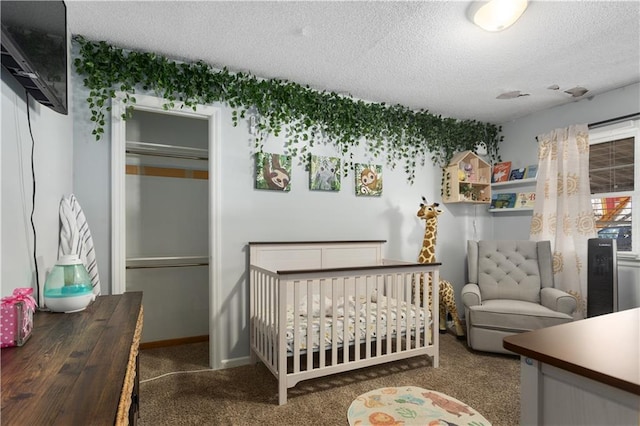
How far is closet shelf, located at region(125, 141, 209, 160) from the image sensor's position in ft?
10.2

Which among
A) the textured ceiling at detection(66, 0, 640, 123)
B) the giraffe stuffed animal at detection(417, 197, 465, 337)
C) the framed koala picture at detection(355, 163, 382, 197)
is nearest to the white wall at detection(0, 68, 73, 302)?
the textured ceiling at detection(66, 0, 640, 123)

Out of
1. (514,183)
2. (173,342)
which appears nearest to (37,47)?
(173,342)

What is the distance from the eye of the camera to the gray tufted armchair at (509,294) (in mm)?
2736

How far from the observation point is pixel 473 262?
3.37 metres

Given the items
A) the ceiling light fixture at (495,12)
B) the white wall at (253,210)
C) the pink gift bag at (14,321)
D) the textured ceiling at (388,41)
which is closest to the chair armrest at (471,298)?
the white wall at (253,210)

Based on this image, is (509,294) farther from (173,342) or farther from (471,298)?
(173,342)

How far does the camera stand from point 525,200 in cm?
367

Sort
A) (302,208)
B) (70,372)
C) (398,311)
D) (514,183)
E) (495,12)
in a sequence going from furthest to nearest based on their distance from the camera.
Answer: (514,183)
(302,208)
(398,311)
(495,12)
(70,372)

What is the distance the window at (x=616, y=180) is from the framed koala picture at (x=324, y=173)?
2452 millimetres

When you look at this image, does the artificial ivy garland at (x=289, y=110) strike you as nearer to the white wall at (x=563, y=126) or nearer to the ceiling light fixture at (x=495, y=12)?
the white wall at (x=563, y=126)

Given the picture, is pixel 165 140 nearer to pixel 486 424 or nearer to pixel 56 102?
pixel 56 102

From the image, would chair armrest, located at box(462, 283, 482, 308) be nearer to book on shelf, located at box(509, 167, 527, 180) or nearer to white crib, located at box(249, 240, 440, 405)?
white crib, located at box(249, 240, 440, 405)

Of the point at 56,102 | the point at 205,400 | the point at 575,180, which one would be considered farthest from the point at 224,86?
the point at 575,180

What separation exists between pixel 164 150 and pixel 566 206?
153 inches
